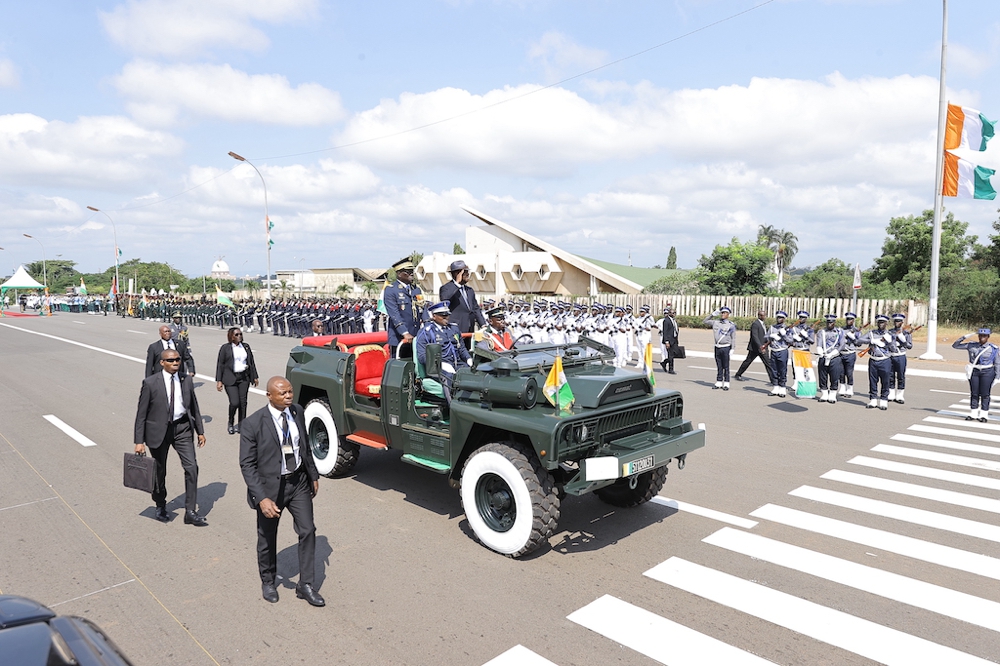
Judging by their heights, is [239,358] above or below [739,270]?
below

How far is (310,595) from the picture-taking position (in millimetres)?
4613

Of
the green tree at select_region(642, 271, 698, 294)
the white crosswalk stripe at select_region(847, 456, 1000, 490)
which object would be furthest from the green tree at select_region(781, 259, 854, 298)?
the white crosswalk stripe at select_region(847, 456, 1000, 490)

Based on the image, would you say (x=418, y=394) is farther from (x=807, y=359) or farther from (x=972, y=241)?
(x=972, y=241)

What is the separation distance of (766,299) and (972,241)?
13961 mm

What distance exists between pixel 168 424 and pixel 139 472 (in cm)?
54

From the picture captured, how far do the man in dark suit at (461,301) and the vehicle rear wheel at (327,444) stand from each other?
1.92 metres

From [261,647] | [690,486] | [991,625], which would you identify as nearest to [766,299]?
[690,486]

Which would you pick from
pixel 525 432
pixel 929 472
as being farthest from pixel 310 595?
pixel 929 472

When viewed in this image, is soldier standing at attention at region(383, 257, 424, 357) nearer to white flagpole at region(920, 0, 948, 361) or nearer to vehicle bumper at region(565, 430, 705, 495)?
vehicle bumper at region(565, 430, 705, 495)

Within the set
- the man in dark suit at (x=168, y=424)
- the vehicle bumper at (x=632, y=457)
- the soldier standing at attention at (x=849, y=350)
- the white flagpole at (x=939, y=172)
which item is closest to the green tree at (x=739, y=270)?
the white flagpole at (x=939, y=172)

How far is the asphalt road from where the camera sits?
4145 mm

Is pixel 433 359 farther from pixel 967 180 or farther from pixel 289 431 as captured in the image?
pixel 967 180

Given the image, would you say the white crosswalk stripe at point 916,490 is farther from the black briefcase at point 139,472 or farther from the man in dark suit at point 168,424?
the black briefcase at point 139,472

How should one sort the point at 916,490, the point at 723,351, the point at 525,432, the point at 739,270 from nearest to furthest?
the point at 525,432 < the point at 916,490 < the point at 723,351 < the point at 739,270
